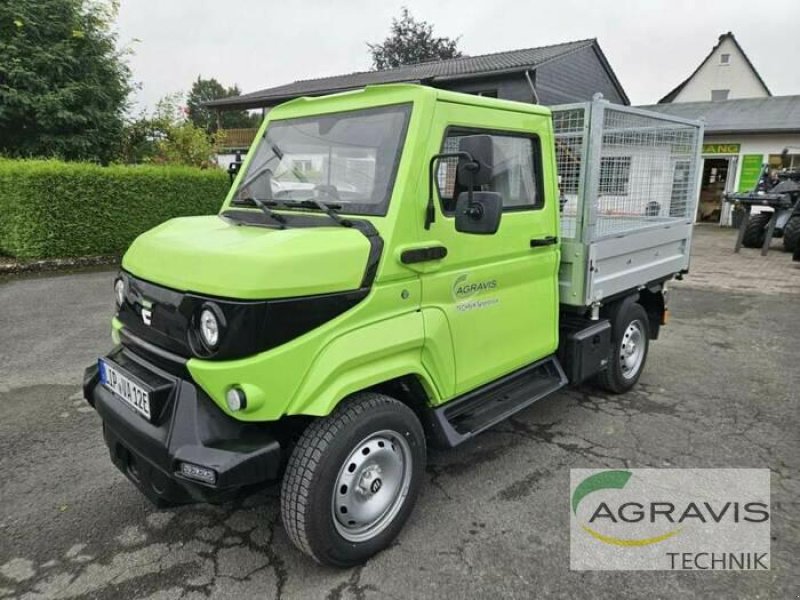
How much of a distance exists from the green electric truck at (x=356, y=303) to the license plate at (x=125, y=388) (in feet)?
0.05

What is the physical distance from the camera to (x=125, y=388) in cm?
258

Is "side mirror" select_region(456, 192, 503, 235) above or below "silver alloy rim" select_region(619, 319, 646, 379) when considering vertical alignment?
above

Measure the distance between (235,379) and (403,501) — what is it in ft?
3.72

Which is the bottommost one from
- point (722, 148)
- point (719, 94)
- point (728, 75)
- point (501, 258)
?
point (501, 258)

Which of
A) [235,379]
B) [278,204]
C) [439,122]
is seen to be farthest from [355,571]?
[439,122]

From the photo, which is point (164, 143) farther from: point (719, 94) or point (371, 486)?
point (719, 94)

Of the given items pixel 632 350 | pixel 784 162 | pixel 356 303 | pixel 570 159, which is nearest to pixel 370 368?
pixel 356 303

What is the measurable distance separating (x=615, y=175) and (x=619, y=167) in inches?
3.9

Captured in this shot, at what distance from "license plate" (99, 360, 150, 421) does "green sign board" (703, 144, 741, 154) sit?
20.9m

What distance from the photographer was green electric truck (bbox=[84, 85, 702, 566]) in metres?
2.27

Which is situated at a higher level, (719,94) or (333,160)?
(719,94)

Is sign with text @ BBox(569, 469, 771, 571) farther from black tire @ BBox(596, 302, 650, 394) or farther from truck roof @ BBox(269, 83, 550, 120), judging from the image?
truck roof @ BBox(269, 83, 550, 120)

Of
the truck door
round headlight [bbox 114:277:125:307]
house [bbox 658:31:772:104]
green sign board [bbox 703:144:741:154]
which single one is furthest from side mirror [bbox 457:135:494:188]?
house [bbox 658:31:772:104]

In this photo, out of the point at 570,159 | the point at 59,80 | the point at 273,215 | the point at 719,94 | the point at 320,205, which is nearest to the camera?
the point at 320,205
